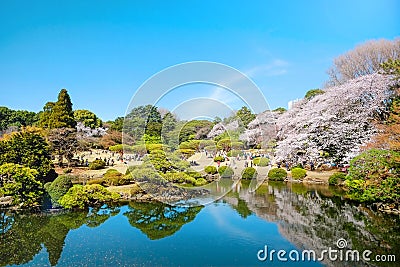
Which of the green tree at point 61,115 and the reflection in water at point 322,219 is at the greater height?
the green tree at point 61,115

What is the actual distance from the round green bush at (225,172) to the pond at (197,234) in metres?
6.17

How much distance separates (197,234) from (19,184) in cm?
597

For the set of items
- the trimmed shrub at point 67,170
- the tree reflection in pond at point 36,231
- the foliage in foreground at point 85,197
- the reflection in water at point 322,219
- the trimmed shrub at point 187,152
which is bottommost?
the tree reflection in pond at point 36,231

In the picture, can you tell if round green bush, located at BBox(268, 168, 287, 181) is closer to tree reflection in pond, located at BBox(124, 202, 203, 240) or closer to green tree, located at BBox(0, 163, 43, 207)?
tree reflection in pond, located at BBox(124, 202, 203, 240)

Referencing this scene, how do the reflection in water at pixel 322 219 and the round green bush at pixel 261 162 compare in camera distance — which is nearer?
the reflection in water at pixel 322 219

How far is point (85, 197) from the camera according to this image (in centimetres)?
937

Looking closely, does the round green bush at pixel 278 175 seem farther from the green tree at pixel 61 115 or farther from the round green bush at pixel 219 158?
the green tree at pixel 61 115

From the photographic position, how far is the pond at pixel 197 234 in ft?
18.1

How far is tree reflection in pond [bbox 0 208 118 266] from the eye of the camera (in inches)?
228

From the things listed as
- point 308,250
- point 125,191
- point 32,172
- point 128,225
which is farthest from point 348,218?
point 32,172

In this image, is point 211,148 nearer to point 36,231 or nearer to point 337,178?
point 337,178

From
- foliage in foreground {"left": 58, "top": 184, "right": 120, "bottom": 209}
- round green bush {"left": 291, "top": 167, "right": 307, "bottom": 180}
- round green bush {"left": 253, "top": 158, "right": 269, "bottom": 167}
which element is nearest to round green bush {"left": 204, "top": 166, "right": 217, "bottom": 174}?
round green bush {"left": 253, "top": 158, "right": 269, "bottom": 167}

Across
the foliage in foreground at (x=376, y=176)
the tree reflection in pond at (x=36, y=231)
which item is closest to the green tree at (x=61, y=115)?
the tree reflection in pond at (x=36, y=231)

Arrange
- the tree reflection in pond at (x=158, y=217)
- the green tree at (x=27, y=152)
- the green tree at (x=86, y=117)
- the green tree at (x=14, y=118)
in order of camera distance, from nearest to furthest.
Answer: the tree reflection in pond at (x=158, y=217)
the green tree at (x=27, y=152)
the green tree at (x=86, y=117)
the green tree at (x=14, y=118)
